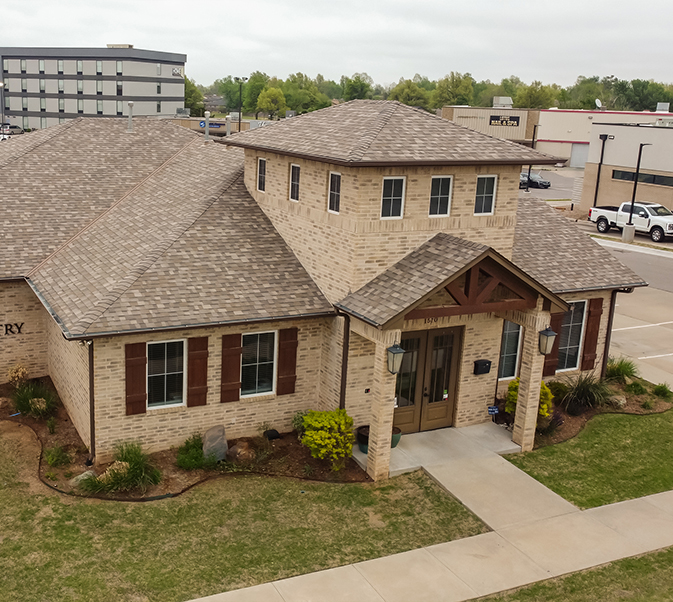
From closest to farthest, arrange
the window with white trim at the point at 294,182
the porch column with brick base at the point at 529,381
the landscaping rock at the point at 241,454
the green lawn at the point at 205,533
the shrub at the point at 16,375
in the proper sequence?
the green lawn at the point at 205,533, the landscaping rock at the point at 241,454, the porch column with brick base at the point at 529,381, the window with white trim at the point at 294,182, the shrub at the point at 16,375

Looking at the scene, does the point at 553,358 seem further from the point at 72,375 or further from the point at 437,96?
the point at 437,96

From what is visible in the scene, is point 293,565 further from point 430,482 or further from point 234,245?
point 234,245

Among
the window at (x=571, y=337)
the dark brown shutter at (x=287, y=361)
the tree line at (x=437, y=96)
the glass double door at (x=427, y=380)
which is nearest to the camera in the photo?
the dark brown shutter at (x=287, y=361)

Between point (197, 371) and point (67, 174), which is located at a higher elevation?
point (67, 174)

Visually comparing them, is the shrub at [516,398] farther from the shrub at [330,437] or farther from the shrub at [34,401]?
the shrub at [34,401]

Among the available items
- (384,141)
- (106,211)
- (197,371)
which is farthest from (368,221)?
(106,211)

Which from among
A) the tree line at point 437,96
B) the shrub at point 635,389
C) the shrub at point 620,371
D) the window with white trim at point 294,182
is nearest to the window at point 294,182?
the window with white trim at point 294,182

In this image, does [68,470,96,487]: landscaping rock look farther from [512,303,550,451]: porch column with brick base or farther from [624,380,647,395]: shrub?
[624,380,647,395]: shrub

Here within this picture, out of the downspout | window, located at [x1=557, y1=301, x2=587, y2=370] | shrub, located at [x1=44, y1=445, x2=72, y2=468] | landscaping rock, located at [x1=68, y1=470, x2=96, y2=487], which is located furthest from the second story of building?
shrub, located at [x1=44, y1=445, x2=72, y2=468]
